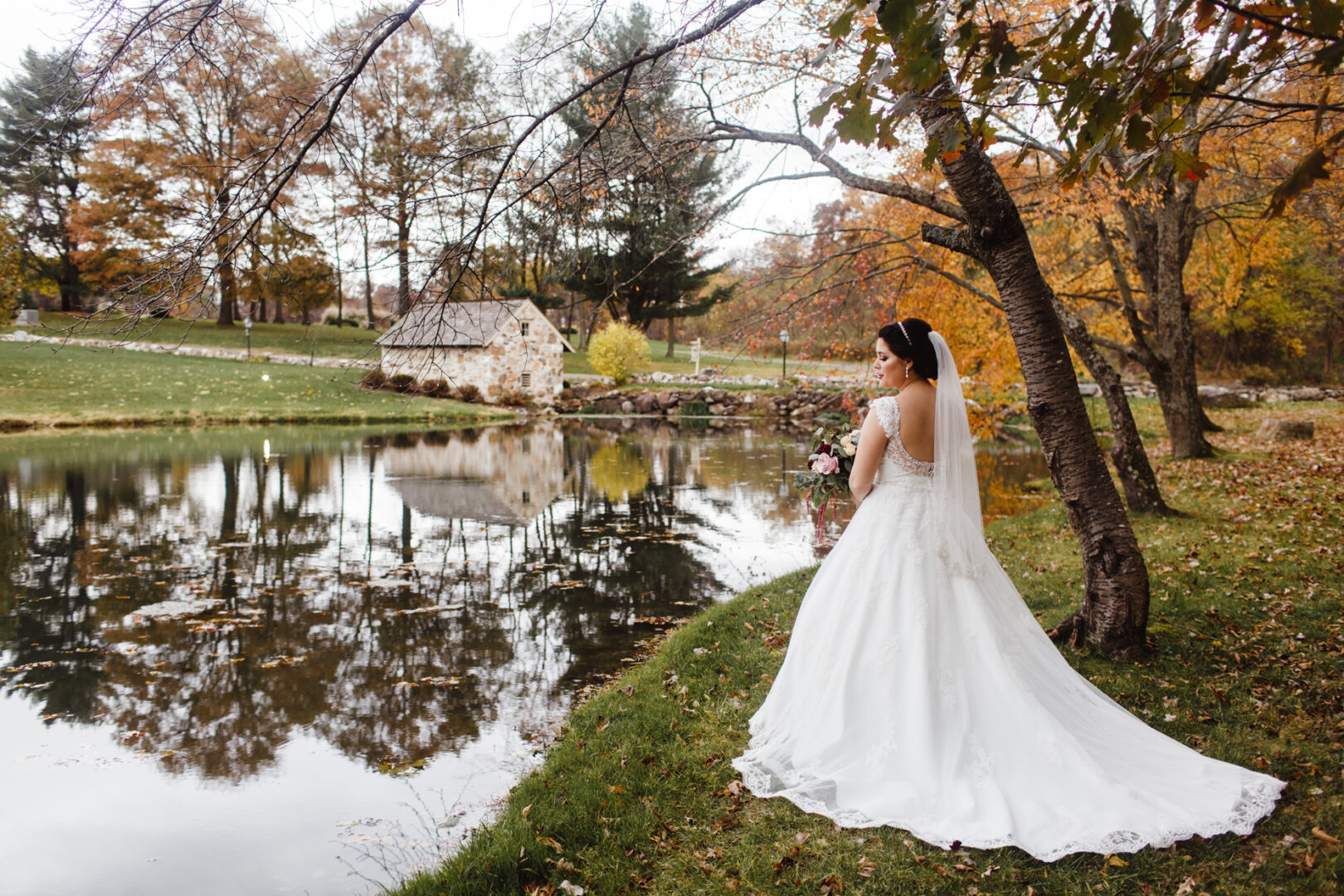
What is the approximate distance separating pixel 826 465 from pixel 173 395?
28.7m

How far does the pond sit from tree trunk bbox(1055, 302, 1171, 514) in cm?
342

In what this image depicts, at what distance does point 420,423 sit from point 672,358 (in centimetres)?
2511

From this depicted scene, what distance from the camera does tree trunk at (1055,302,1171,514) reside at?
7406mm

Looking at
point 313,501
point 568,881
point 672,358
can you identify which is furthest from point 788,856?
point 672,358

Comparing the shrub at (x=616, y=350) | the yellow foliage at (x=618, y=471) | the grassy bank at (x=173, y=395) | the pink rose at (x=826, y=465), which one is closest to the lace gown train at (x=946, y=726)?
the pink rose at (x=826, y=465)

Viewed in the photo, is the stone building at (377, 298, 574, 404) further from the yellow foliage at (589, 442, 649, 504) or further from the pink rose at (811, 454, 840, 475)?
the pink rose at (811, 454, 840, 475)

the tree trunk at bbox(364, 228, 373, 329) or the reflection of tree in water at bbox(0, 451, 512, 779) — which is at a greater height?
the tree trunk at bbox(364, 228, 373, 329)

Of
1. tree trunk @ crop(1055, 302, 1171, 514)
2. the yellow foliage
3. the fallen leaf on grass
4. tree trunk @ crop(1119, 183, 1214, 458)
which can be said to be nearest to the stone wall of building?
the yellow foliage

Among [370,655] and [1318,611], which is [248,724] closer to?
[370,655]

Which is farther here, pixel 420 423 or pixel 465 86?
pixel 420 423

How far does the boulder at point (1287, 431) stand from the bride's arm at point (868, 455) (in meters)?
16.4

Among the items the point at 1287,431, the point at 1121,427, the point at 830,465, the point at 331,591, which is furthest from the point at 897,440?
the point at 1287,431

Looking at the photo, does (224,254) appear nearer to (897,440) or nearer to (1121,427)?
(897,440)

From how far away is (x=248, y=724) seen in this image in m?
5.37
